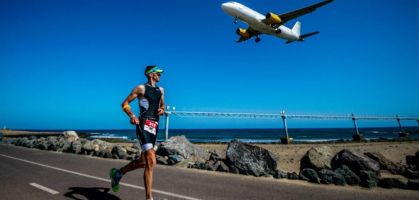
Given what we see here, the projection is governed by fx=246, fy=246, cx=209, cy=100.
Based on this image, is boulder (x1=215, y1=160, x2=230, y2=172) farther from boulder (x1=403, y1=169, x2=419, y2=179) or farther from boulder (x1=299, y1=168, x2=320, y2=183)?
boulder (x1=403, y1=169, x2=419, y2=179)

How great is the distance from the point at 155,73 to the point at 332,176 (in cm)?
466

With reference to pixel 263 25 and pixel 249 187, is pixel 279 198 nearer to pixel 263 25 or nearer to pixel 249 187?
pixel 249 187

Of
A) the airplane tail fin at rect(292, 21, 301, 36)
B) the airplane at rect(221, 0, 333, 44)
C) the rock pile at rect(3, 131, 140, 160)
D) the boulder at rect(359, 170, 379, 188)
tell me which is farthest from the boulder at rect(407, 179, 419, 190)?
the airplane tail fin at rect(292, 21, 301, 36)

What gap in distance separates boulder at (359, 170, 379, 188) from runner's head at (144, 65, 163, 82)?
5021mm

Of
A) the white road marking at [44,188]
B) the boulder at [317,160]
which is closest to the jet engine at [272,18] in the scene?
the boulder at [317,160]

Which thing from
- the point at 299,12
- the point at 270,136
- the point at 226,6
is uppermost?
the point at 226,6

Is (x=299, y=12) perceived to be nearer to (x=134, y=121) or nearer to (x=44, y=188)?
(x=134, y=121)

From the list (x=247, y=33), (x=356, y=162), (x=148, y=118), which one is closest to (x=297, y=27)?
(x=247, y=33)

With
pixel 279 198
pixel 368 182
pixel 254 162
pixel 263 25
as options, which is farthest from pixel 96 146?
pixel 263 25

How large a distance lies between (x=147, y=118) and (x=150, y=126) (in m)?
0.14

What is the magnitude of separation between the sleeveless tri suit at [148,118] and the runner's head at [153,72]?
20 cm

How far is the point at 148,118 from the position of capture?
390 cm

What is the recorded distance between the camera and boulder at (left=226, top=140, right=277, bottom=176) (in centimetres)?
697

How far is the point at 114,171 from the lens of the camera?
4203 millimetres
